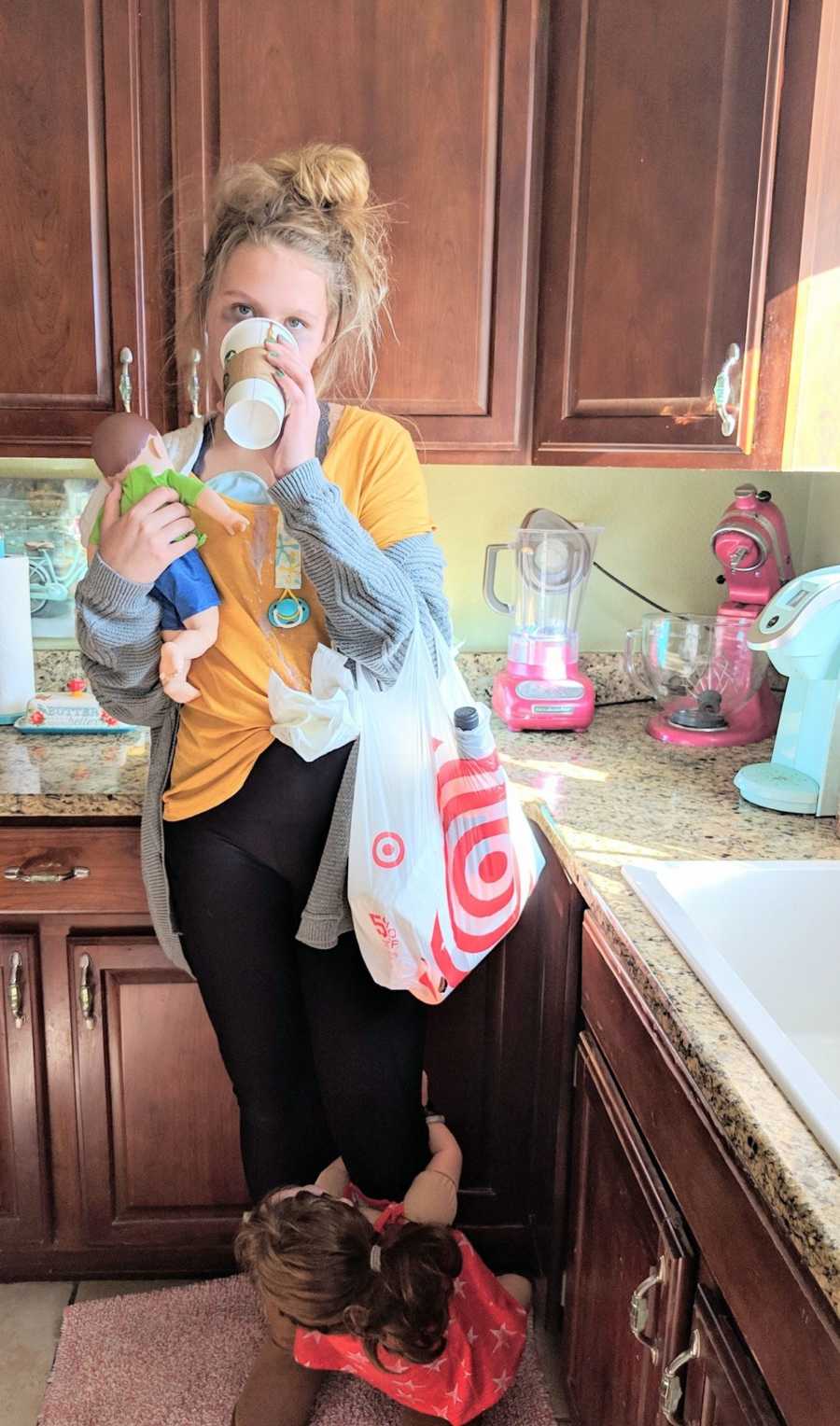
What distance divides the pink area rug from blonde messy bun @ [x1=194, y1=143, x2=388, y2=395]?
1422mm

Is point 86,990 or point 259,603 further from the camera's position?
point 86,990

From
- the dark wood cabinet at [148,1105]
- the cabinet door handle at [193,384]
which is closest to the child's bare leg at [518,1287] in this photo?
the dark wood cabinet at [148,1105]

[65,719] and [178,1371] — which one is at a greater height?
[65,719]

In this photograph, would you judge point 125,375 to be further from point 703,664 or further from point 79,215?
point 703,664

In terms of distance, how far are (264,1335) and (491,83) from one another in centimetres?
185

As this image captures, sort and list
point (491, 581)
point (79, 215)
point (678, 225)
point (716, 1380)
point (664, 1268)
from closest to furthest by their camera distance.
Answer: point (716, 1380) → point (664, 1268) → point (678, 225) → point (79, 215) → point (491, 581)

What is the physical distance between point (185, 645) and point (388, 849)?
1.11 feet

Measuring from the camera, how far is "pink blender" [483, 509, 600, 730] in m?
1.86

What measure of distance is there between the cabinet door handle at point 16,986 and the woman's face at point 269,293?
886 mm

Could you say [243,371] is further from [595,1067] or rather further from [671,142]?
[595,1067]

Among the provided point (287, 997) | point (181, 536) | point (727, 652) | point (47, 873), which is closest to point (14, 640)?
point (47, 873)

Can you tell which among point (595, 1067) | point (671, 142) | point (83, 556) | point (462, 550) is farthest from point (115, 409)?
point (595, 1067)

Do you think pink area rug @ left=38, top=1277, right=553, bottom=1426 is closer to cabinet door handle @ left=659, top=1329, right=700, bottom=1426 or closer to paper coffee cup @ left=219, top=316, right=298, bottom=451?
cabinet door handle @ left=659, top=1329, right=700, bottom=1426

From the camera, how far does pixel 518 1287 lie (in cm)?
162
